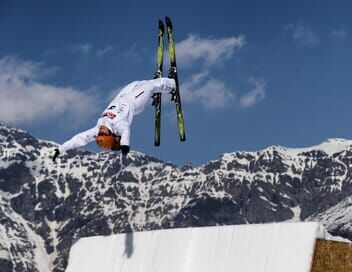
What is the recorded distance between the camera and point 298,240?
11.5 meters

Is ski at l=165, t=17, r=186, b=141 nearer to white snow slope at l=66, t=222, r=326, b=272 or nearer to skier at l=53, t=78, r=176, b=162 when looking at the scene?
skier at l=53, t=78, r=176, b=162

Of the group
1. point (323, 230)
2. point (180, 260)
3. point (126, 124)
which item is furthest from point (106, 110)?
point (323, 230)

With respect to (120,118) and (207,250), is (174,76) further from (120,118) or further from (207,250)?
(207,250)

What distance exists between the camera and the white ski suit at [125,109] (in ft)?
51.5

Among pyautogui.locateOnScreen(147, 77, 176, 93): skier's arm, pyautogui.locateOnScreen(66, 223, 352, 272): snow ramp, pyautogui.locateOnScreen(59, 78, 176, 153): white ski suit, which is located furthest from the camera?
pyautogui.locateOnScreen(147, 77, 176, 93): skier's arm

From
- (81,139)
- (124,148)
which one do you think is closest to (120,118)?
(81,139)

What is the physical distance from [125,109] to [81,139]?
1.20 m

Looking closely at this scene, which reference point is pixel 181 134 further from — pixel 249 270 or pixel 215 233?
pixel 249 270

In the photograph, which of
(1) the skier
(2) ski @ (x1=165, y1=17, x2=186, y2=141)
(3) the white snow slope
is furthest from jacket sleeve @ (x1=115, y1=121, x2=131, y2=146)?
(2) ski @ (x1=165, y1=17, x2=186, y2=141)

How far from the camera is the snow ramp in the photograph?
11.5 meters

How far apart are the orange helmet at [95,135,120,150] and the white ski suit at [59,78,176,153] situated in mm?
194

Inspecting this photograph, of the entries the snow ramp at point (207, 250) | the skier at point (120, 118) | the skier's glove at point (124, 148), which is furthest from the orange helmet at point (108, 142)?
the snow ramp at point (207, 250)

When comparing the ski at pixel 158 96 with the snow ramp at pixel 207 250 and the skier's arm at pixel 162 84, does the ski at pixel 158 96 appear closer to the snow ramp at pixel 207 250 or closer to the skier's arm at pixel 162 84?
the skier's arm at pixel 162 84

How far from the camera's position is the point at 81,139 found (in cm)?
1617
